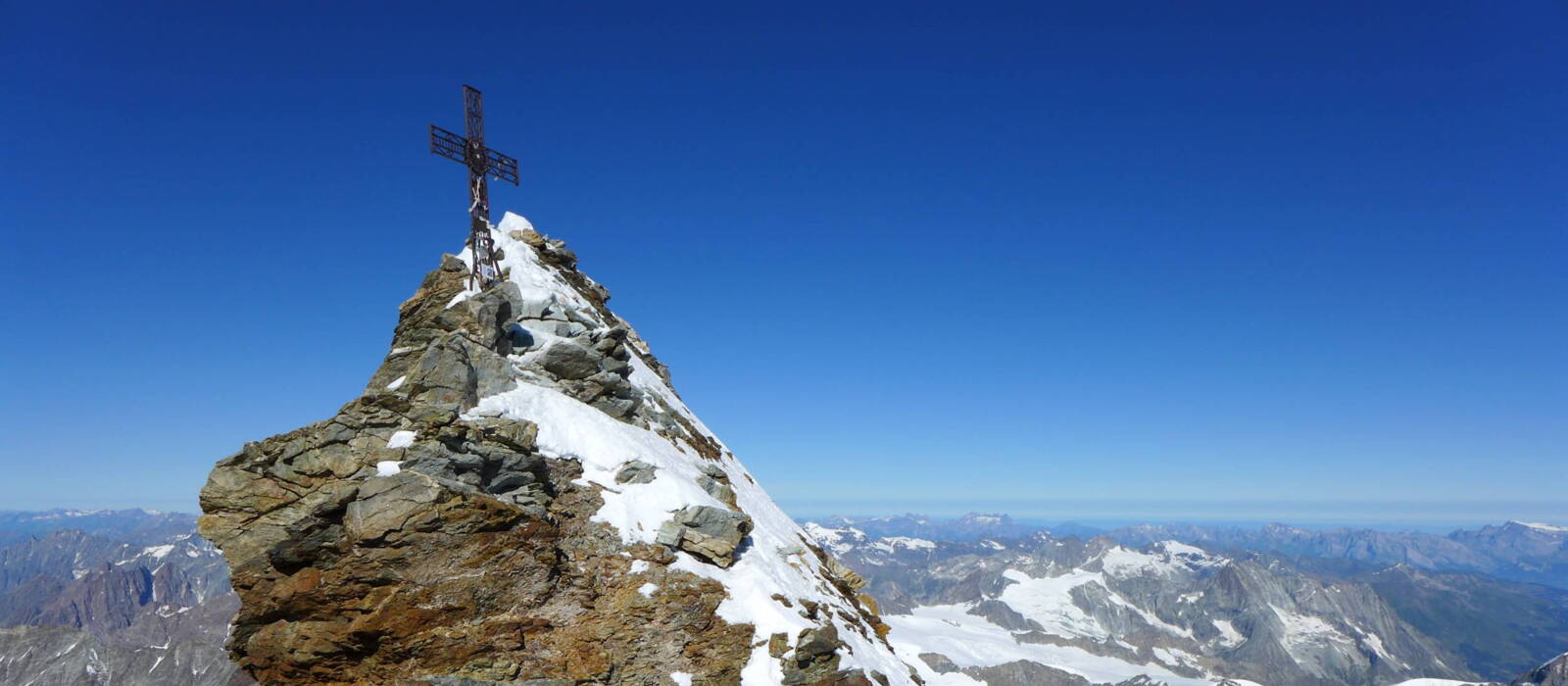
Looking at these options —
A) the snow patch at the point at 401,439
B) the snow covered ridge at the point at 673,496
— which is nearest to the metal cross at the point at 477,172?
the snow covered ridge at the point at 673,496

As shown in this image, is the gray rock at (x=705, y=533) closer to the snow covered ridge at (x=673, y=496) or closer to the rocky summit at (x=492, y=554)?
the rocky summit at (x=492, y=554)

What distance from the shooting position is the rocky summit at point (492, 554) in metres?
22.7

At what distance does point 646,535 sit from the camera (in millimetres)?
27734

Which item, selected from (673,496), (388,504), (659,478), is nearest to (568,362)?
(659,478)

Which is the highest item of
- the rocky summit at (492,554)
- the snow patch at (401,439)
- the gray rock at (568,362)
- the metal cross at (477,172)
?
the metal cross at (477,172)

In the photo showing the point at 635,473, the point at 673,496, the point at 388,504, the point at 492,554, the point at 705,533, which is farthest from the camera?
the point at 635,473

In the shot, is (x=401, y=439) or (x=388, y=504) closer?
(x=388, y=504)

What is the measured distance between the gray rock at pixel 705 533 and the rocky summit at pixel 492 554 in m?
0.09

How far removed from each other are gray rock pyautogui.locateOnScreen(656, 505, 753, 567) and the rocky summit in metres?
0.09

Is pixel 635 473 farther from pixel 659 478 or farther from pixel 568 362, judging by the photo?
pixel 568 362

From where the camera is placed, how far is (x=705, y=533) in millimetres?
28750

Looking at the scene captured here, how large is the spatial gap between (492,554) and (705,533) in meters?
8.39

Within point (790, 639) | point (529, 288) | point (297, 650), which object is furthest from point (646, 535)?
point (529, 288)

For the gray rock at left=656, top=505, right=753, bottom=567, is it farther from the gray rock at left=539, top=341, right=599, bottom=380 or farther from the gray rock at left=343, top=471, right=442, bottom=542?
the gray rock at left=539, top=341, right=599, bottom=380
